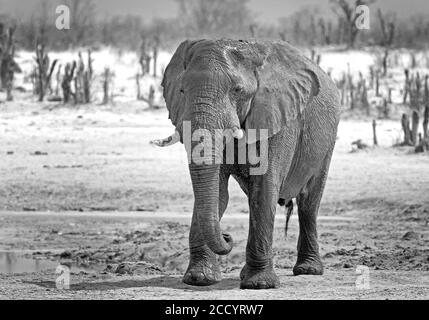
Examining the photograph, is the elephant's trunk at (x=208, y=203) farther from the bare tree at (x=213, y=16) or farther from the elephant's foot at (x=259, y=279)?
the bare tree at (x=213, y=16)

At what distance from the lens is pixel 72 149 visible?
18.5 m

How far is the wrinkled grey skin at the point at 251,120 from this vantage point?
7945 millimetres

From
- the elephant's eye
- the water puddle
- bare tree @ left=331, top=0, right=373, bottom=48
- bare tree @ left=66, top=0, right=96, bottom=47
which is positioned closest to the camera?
the elephant's eye

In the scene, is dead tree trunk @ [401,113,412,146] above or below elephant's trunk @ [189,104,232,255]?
below

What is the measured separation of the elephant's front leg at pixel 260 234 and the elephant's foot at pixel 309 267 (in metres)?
1.01

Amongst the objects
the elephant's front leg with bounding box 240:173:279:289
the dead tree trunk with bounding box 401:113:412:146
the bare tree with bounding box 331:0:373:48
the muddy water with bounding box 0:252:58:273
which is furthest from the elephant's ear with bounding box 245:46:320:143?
the bare tree with bounding box 331:0:373:48

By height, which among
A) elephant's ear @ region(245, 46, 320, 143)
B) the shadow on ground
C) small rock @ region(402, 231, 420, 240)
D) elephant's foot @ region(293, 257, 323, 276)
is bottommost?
small rock @ region(402, 231, 420, 240)

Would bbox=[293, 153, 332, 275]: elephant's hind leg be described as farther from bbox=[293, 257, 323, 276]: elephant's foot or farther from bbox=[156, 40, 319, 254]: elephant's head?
bbox=[156, 40, 319, 254]: elephant's head

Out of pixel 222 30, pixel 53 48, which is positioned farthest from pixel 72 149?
pixel 222 30

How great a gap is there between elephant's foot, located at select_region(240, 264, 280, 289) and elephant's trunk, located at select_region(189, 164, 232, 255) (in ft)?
2.09

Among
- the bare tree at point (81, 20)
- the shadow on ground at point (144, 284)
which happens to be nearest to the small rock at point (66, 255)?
the shadow on ground at point (144, 284)

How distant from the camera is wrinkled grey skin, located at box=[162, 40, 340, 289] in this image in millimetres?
7945

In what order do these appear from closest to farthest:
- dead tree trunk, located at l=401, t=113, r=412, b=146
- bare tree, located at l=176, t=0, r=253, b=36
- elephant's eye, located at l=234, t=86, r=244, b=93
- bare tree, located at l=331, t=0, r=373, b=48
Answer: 1. elephant's eye, located at l=234, t=86, r=244, b=93
2. dead tree trunk, located at l=401, t=113, r=412, b=146
3. bare tree, located at l=331, t=0, r=373, b=48
4. bare tree, located at l=176, t=0, r=253, b=36

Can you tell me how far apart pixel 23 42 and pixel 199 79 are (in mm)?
25238
